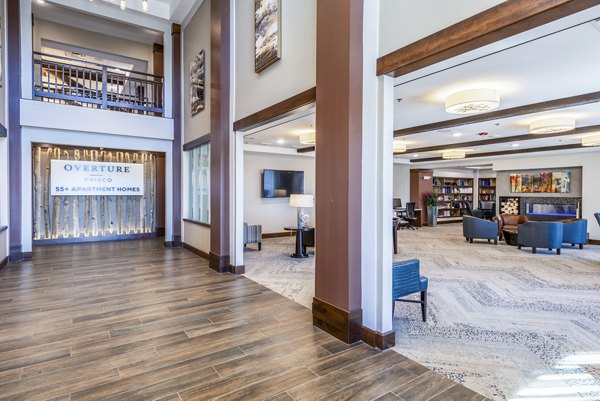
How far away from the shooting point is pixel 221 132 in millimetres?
5648

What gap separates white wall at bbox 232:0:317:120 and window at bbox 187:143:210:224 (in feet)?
5.91

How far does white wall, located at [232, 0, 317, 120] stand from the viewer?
3.76 metres

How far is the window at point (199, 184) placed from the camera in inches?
→ 266

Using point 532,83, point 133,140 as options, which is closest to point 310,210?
point 133,140

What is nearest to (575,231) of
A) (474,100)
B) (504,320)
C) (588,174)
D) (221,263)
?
(588,174)

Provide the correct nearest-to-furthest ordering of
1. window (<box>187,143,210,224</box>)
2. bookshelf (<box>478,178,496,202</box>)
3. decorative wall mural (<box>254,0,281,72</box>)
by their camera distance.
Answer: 1. decorative wall mural (<box>254,0,281,72</box>)
2. window (<box>187,143,210,224</box>)
3. bookshelf (<box>478,178,496,202</box>)

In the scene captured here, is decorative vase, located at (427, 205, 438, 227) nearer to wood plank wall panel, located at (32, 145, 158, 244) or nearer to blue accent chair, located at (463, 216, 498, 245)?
blue accent chair, located at (463, 216, 498, 245)

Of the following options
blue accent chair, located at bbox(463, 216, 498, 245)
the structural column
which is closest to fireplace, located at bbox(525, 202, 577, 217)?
blue accent chair, located at bbox(463, 216, 498, 245)

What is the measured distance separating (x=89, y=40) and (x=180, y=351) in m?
9.72

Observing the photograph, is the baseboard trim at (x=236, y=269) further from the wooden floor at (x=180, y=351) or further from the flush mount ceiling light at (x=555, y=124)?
the flush mount ceiling light at (x=555, y=124)

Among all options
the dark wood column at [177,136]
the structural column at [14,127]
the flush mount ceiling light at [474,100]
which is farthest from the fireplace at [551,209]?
the structural column at [14,127]

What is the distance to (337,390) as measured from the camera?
229 cm

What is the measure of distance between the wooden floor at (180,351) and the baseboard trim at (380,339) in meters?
0.09

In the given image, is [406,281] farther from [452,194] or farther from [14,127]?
[452,194]
